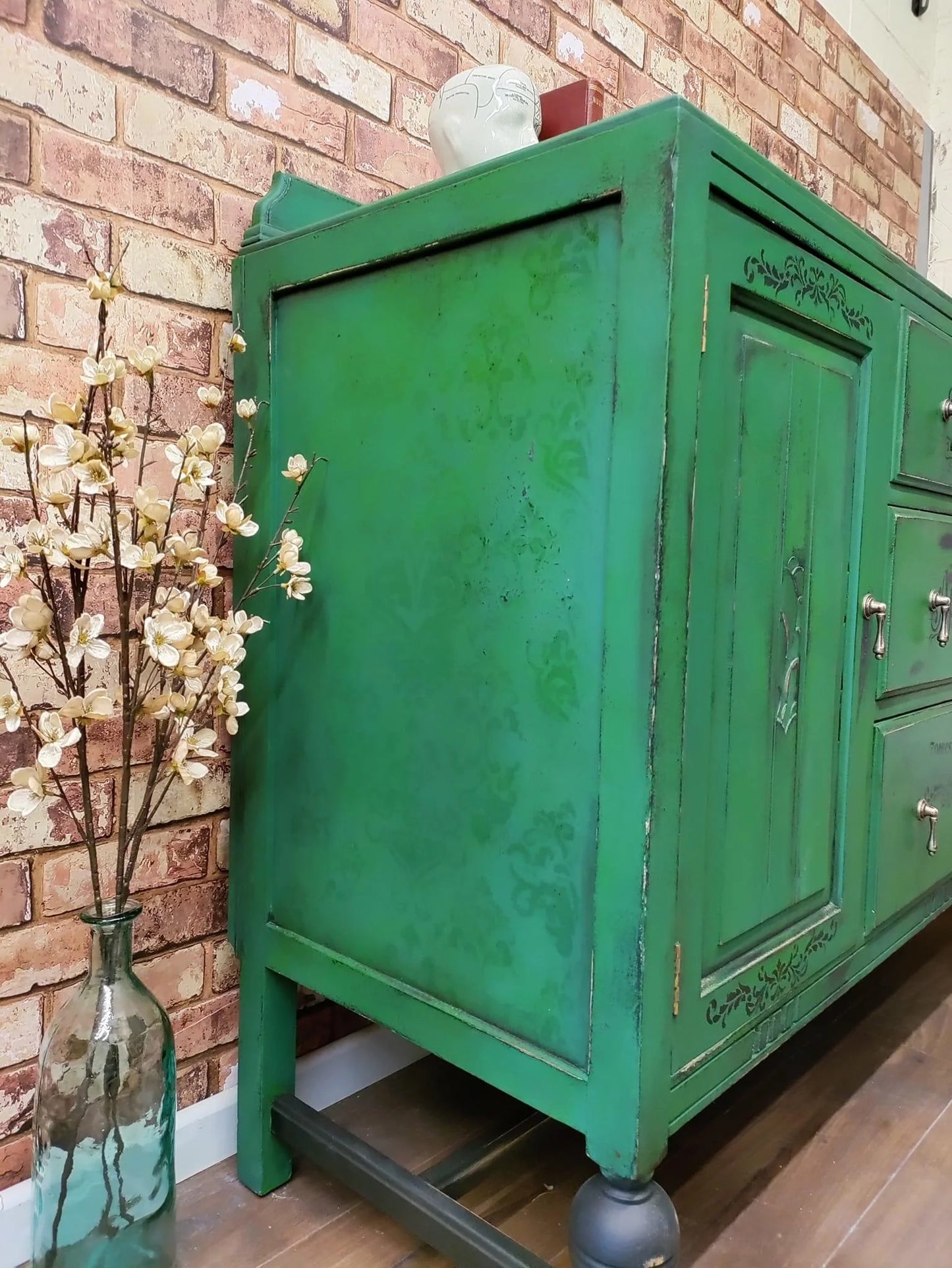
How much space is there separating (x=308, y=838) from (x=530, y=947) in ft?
1.09

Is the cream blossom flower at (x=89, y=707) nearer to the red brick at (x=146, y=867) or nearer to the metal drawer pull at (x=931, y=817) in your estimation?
the red brick at (x=146, y=867)

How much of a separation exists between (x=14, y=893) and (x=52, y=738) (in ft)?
0.89

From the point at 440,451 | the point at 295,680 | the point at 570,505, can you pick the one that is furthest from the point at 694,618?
the point at 295,680

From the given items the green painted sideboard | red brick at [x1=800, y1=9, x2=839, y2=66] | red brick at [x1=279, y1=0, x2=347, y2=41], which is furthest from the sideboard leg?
red brick at [x1=800, y1=9, x2=839, y2=66]

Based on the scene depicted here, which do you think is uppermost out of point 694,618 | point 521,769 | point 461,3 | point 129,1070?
point 461,3

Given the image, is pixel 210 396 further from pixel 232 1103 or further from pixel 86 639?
pixel 232 1103

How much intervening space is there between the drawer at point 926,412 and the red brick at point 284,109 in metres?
0.79

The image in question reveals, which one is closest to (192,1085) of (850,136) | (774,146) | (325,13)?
(325,13)

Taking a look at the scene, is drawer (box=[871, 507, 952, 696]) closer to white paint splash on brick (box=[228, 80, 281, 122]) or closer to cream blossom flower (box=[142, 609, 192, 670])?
cream blossom flower (box=[142, 609, 192, 670])

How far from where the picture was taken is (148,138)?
1081 mm

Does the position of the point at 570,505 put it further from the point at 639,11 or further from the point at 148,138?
the point at 639,11

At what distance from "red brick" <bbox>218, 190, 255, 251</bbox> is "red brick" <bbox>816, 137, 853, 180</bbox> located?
5.34ft

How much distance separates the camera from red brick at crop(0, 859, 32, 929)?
102 centimetres

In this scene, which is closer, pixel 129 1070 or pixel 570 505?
pixel 570 505
